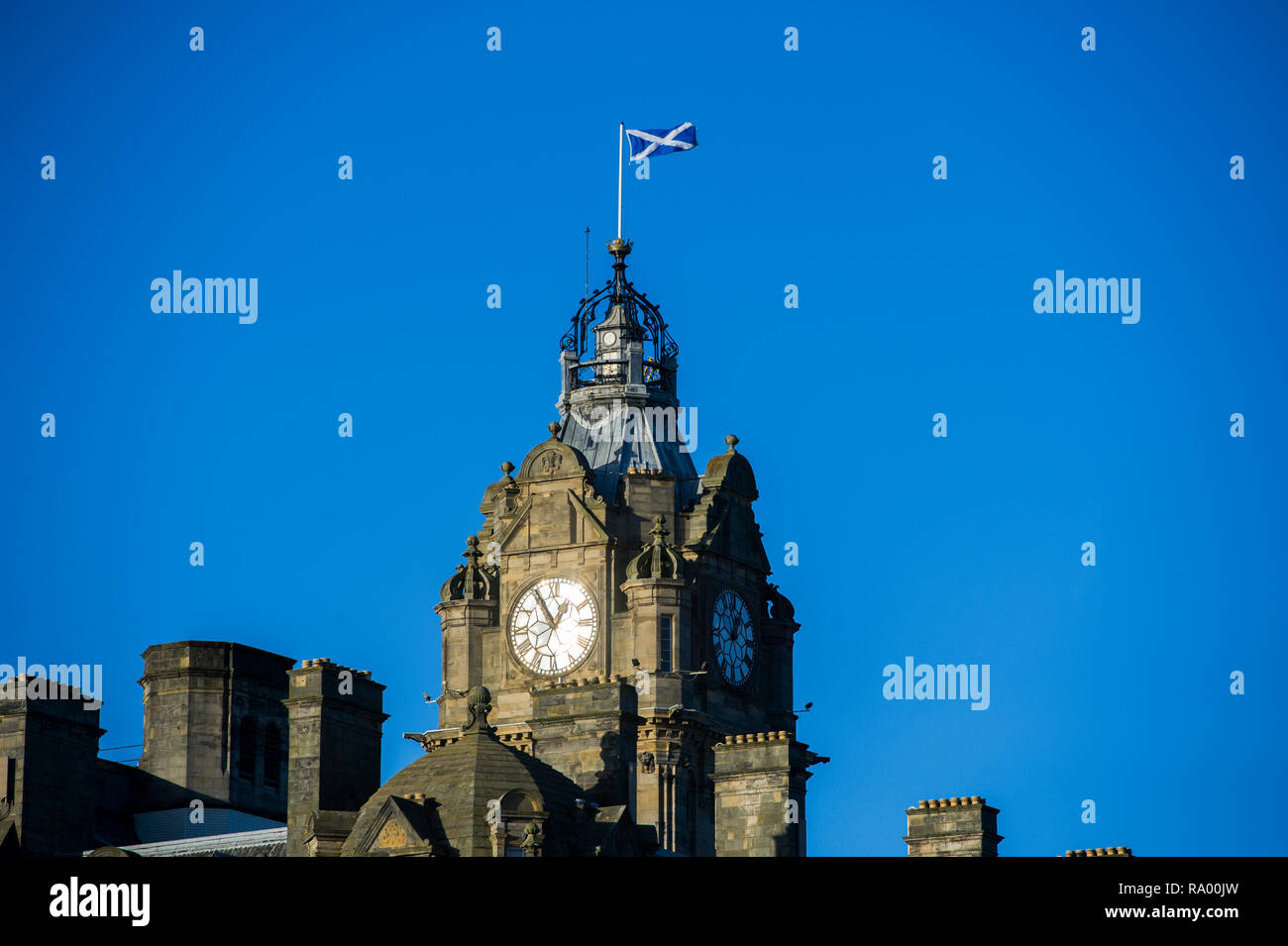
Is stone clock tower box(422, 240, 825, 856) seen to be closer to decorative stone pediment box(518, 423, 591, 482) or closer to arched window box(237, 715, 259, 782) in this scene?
decorative stone pediment box(518, 423, 591, 482)

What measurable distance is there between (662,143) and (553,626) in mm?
18252

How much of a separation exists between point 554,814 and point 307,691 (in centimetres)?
1216

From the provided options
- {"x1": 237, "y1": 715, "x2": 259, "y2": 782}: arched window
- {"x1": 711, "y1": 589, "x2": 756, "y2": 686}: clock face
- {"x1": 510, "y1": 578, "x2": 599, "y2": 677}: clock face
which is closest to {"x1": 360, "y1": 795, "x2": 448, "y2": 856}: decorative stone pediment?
{"x1": 237, "y1": 715, "x2": 259, "y2": 782}: arched window

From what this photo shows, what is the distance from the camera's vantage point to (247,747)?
366 feet

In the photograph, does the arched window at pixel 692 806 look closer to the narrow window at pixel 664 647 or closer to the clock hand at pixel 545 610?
the narrow window at pixel 664 647

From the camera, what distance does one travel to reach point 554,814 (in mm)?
83312

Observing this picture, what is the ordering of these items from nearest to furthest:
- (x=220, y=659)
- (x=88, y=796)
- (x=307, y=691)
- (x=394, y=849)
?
(x=394, y=849), (x=307, y=691), (x=88, y=796), (x=220, y=659)

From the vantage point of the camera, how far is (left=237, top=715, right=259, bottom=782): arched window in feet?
365

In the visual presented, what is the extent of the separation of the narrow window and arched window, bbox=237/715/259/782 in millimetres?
14663
